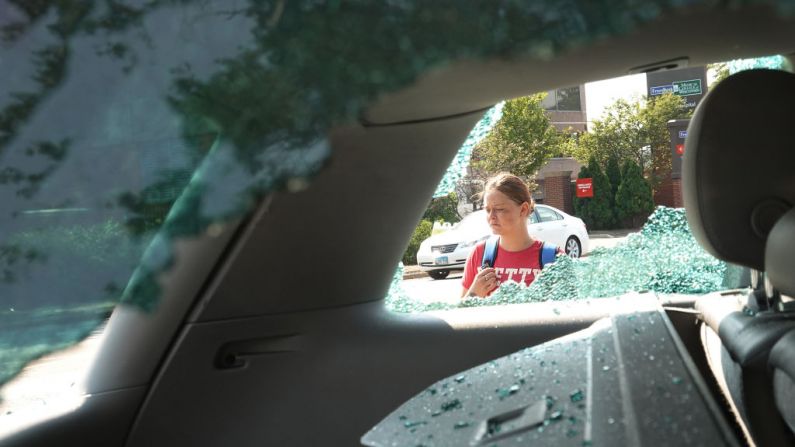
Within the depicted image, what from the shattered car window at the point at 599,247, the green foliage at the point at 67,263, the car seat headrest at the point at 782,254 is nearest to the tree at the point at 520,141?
the shattered car window at the point at 599,247

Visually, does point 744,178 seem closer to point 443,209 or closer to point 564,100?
point 564,100

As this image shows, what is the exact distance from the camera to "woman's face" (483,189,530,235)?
86.4 inches

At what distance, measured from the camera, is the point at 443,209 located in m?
2.16

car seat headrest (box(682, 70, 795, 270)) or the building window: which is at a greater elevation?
the building window

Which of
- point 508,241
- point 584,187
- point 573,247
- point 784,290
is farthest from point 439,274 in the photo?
point 784,290

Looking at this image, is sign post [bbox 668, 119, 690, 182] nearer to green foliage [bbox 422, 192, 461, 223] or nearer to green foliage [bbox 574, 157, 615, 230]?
green foliage [bbox 574, 157, 615, 230]

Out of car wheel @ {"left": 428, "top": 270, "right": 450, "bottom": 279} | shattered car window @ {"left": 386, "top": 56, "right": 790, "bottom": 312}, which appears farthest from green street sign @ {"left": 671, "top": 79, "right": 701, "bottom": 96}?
car wheel @ {"left": 428, "top": 270, "right": 450, "bottom": 279}

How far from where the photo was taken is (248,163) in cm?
172

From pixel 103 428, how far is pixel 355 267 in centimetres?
71

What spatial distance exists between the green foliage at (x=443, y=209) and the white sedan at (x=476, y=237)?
0.04 metres

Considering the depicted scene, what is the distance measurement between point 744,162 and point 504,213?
0.78 m

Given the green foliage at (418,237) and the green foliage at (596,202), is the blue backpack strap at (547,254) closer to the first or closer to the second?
the green foliage at (596,202)

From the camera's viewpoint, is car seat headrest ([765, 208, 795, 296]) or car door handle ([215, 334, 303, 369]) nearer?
car seat headrest ([765, 208, 795, 296])

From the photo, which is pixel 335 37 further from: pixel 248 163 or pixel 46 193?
pixel 46 193
